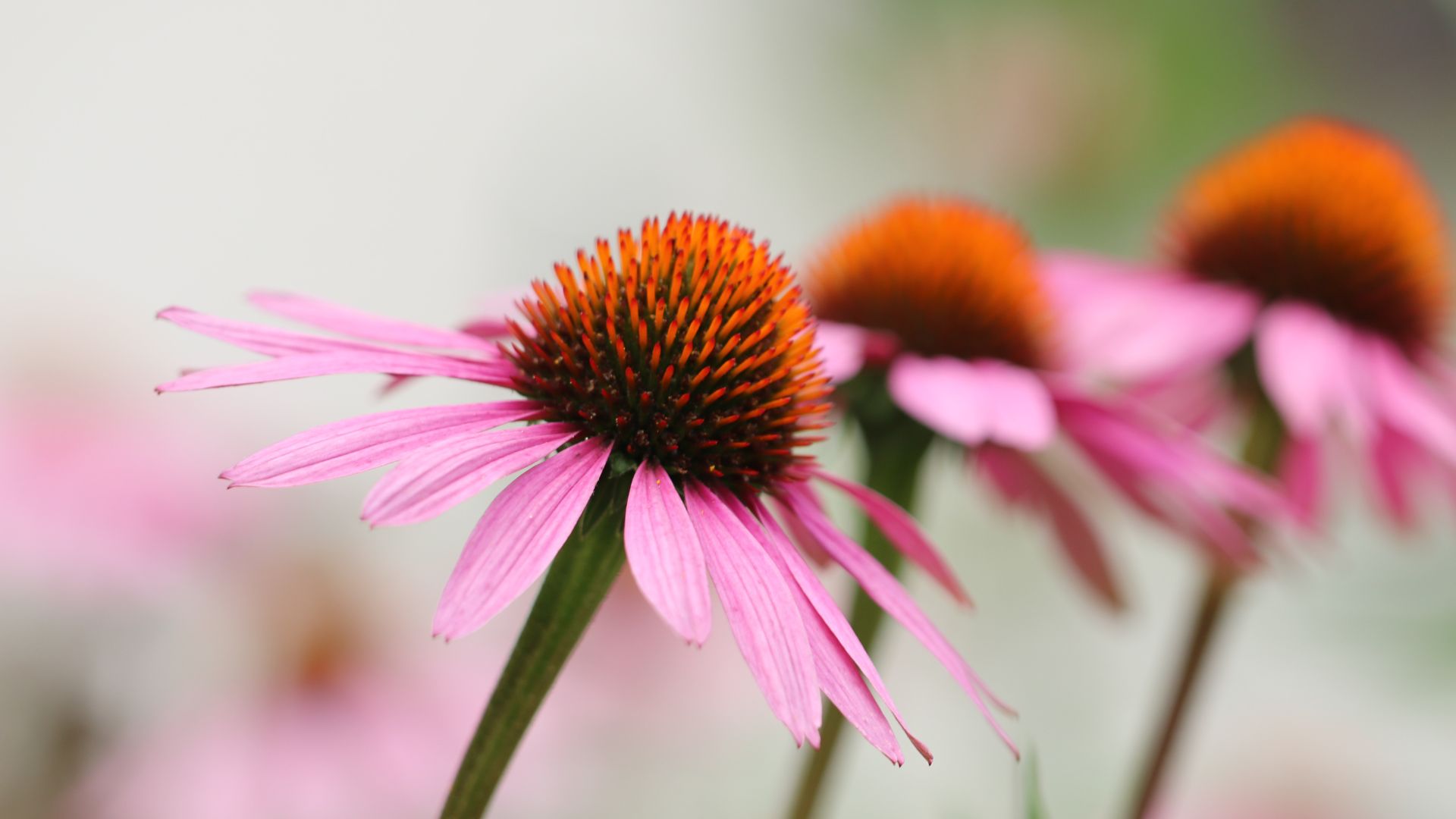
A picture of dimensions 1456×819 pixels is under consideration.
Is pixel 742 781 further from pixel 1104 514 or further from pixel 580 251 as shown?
pixel 580 251

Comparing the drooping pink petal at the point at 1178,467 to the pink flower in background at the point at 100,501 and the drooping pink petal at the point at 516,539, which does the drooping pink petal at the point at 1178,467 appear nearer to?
the drooping pink petal at the point at 516,539

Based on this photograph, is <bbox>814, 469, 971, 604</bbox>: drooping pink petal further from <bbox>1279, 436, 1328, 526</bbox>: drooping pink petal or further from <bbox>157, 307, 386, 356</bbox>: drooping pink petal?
<bbox>1279, 436, 1328, 526</bbox>: drooping pink petal

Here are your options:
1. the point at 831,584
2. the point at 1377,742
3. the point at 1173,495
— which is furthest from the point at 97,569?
the point at 1377,742

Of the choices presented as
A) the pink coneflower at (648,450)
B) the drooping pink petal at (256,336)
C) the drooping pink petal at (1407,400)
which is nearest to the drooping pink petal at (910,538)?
the pink coneflower at (648,450)

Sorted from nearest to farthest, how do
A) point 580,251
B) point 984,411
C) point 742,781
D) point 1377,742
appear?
1. point 580,251
2. point 984,411
3. point 742,781
4. point 1377,742

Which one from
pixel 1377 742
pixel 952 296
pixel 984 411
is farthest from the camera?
pixel 1377 742

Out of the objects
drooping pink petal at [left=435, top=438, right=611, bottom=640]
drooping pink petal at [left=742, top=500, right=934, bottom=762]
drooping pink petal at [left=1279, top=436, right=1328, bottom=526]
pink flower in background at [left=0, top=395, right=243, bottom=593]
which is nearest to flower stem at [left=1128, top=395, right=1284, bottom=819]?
drooping pink petal at [left=1279, top=436, right=1328, bottom=526]
